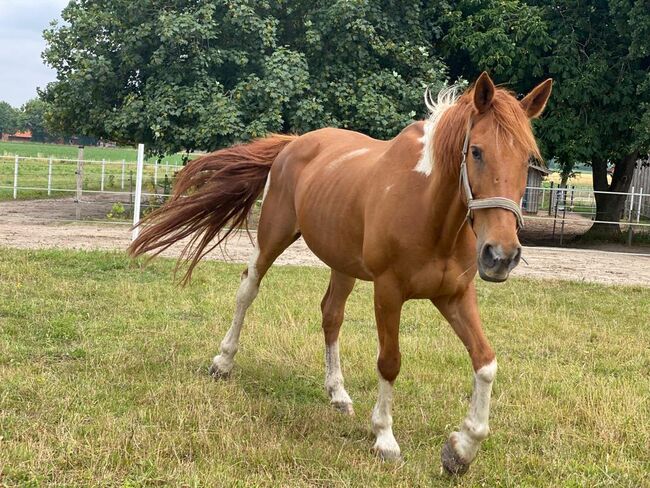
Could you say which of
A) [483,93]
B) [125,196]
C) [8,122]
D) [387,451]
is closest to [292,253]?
[387,451]

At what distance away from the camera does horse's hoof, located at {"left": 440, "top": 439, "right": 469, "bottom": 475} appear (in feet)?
10.6

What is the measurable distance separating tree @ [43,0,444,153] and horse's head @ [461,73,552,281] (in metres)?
10.4

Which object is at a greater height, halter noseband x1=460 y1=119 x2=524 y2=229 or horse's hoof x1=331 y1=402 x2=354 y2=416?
halter noseband x1=460 y1=119 x2=524 y2=229

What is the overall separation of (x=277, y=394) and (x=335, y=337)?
59cm

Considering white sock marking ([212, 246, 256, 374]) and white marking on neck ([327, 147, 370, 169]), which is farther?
white sock marking ([212, 246, 256, 374])

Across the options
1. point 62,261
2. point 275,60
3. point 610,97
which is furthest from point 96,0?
point 610,97

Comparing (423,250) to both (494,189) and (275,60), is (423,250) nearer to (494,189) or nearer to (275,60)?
(494,189)

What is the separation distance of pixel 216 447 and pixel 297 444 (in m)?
0.45

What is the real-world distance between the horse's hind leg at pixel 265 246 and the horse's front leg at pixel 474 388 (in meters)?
1.75

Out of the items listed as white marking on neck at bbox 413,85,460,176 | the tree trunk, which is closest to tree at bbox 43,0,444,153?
the tree trunk

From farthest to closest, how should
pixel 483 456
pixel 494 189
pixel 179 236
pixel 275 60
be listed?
pixel 275 60, pixel 179 236, pixel 483 456, pixel 494 189

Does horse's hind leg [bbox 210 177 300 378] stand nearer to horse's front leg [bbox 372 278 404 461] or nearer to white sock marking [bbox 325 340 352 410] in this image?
white sock marking [bbox 325 340 352 410]

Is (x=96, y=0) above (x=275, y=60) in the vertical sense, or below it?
above

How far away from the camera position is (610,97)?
13.8m
